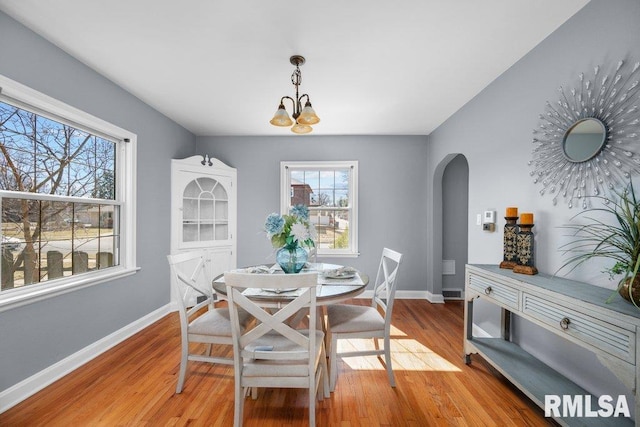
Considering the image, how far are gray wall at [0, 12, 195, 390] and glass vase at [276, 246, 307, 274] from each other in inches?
67.9

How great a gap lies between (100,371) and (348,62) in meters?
3.19

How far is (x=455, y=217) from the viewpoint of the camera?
4250mm

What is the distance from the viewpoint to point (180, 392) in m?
1.97

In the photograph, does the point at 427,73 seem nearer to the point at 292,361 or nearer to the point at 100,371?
the point at 292,361

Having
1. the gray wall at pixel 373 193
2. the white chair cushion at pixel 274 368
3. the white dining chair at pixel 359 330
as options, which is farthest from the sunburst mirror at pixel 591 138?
Result: the gray wall at pixel 373 193

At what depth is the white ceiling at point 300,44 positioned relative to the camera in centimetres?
174

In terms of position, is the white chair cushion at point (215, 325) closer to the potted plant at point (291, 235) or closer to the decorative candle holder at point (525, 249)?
the potted plant at point (291, 235)

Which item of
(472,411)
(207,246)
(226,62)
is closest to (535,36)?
(226,62)

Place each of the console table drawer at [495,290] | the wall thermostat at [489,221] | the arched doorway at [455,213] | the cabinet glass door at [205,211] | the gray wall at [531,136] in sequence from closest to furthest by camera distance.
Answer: the gray wall at [531,136], the console table drawer at [495,290], the wall thermostat at [489,221], the cabinet glass door at [205,211], the arched doorway at [455,213]

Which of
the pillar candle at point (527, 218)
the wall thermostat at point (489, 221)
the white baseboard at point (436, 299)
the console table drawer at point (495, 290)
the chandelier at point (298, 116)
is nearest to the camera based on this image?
the console table drawer at point (495, 290)

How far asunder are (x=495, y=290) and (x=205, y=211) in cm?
355

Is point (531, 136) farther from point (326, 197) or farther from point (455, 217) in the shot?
point (326, 197)

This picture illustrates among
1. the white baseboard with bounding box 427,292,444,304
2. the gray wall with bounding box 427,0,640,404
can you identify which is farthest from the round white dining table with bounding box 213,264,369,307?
the white baseboard with bounding box 427,292,444,304

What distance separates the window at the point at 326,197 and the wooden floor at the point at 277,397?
203 centimetres
